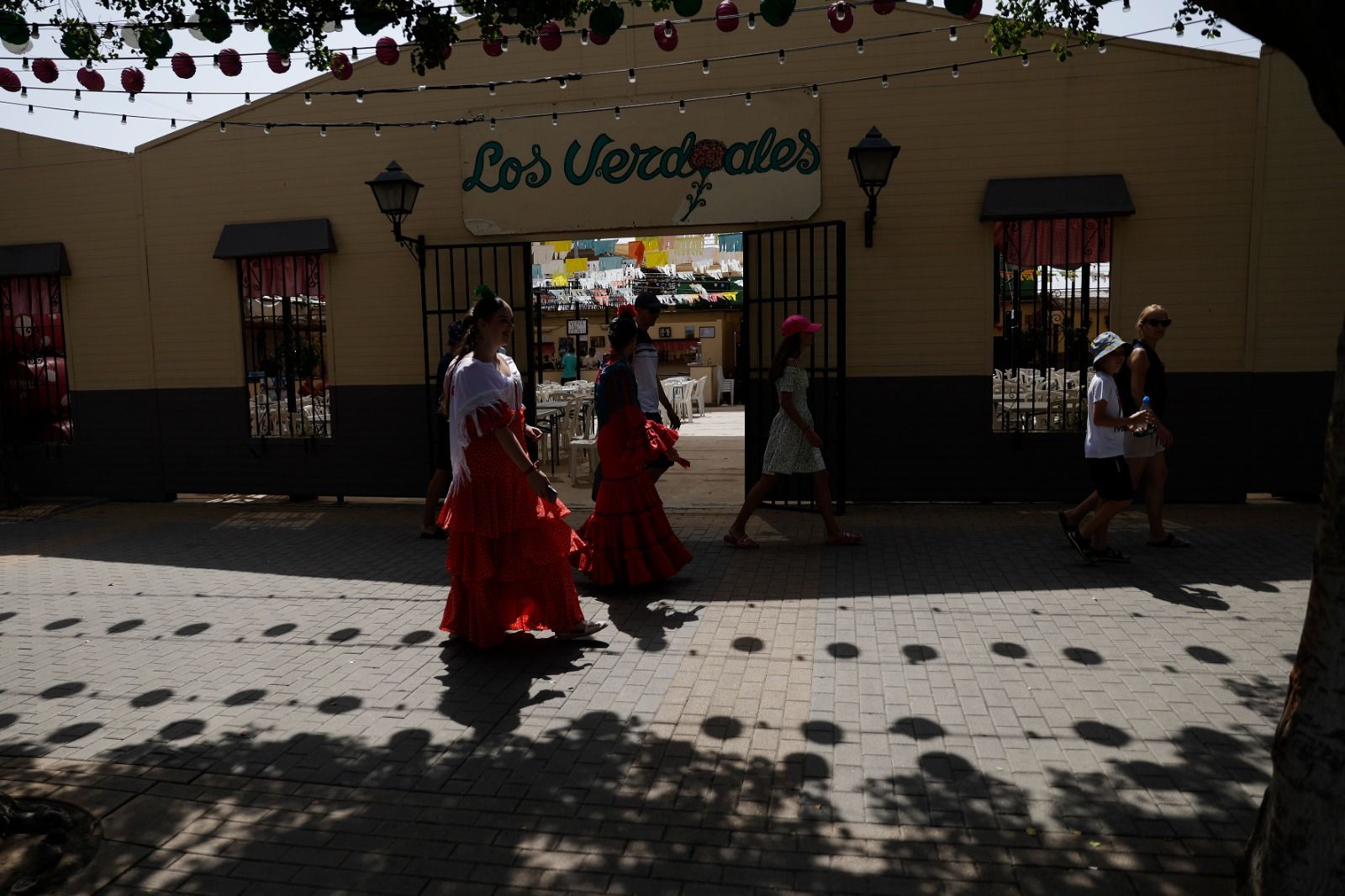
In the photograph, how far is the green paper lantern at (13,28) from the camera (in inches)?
228

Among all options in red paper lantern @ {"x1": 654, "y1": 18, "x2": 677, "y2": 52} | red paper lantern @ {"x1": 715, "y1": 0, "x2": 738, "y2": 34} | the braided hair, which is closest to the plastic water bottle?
the braided hair

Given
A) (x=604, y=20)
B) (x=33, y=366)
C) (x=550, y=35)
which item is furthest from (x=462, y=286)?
(x=33, y=366)

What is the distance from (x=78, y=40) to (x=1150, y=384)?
25.7 ft

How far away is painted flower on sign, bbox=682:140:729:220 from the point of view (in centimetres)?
967

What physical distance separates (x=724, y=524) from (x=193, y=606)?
174 inches

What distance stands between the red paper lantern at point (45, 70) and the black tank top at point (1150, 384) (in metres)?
8.19

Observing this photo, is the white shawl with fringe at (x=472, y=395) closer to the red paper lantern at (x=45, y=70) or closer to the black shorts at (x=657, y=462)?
the black shorts at (x=657, y=462)

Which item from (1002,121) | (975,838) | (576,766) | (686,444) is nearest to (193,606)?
(576,766)

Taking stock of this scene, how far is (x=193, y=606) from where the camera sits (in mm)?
6586

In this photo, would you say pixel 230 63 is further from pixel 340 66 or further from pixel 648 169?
pixel 648 169

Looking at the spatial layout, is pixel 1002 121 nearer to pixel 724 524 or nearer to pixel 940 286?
pixel 940 286

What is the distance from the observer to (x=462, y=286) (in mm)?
10492

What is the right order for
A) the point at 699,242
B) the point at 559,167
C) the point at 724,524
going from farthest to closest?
the point at 699,242
the point at 559,167
the point at 724,524

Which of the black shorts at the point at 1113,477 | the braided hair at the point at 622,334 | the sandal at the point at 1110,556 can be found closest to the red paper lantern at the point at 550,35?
the braided hair at the point at 622,334
